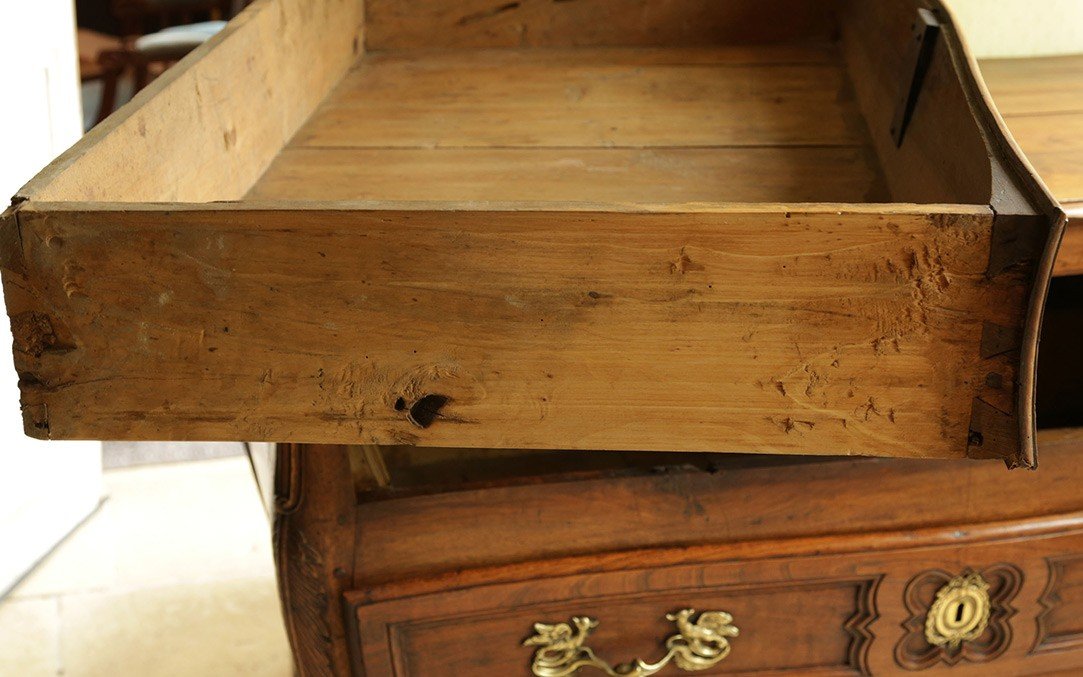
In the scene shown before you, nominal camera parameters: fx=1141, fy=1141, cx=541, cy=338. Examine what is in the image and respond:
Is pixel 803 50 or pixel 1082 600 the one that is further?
pixel 803 50

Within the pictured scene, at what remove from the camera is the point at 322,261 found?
545mm

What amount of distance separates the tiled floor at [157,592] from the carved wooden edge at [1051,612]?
81cm

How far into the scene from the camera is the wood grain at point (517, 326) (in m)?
0.53

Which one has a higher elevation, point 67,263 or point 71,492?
point 71,492

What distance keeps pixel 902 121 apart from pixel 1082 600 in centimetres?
41

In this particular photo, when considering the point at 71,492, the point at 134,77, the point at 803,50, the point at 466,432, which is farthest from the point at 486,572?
the point at 134,77

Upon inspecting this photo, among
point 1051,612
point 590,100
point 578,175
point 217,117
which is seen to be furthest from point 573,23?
point 1051,612

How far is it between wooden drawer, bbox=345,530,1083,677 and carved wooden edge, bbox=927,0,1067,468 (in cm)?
28

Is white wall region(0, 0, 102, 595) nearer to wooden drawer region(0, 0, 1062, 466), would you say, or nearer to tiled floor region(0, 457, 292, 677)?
tiled floor region(0, 457, 292, 677)

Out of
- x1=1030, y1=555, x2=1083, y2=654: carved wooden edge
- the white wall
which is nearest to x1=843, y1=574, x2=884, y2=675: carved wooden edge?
x1=1030, y1=555, x2=1083, y2=654: carved wooden edge

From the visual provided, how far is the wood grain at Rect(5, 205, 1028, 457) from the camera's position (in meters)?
0.53

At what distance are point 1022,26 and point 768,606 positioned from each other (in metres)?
0.71

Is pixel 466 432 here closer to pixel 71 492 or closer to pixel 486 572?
pixel 486 572

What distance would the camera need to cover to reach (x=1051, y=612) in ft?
2.91
